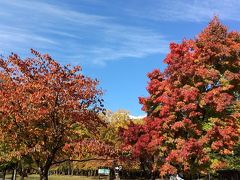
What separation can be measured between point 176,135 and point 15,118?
1721cm

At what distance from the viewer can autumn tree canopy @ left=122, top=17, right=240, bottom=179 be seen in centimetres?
3044

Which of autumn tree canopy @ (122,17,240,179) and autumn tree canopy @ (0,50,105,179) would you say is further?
autumn tree canopy @ (122,17,240,179)

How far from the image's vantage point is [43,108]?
18109 mm

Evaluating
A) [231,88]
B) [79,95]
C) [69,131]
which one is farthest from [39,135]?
[231,88]

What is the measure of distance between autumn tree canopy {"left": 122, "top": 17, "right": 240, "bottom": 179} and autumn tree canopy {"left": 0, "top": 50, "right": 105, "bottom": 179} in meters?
12.8

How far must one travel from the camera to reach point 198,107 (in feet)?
104

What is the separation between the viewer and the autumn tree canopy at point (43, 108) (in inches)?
708

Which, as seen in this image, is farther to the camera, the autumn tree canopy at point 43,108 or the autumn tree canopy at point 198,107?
the autumn tree canopy at point 198,107

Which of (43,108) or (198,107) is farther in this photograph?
(198,107)

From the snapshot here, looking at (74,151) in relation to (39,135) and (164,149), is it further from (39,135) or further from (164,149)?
(164,149)

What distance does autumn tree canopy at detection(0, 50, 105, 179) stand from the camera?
1798 cm

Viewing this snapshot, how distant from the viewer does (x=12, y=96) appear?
1800 cm

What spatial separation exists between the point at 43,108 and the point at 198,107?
16.5 metres

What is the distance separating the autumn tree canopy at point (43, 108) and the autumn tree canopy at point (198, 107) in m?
12.8
